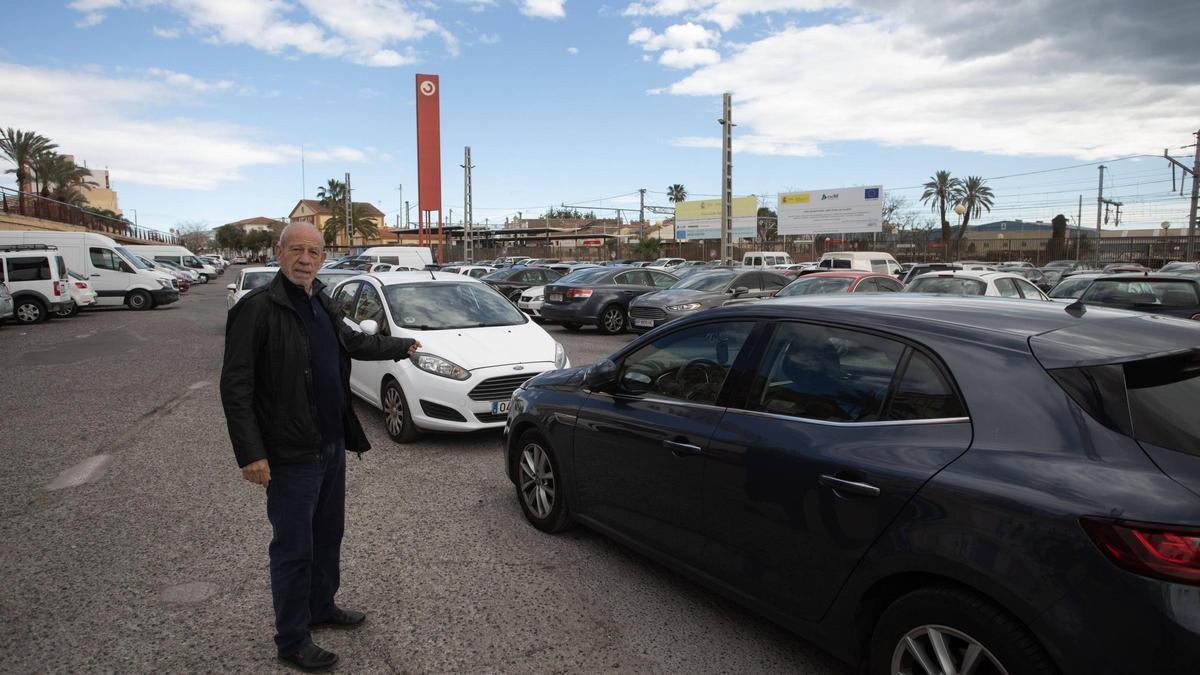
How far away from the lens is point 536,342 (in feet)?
22.7

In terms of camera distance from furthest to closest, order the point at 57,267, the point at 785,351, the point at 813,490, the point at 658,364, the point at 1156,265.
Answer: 1. the point at 1156,265
2. the point at 57,267
3. the point at 658,364
4. the point at 785,351
5. the point at 813,490

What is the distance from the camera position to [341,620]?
3332mm

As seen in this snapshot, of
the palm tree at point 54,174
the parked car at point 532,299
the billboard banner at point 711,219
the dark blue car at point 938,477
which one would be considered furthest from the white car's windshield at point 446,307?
the palm tree at point 54,174

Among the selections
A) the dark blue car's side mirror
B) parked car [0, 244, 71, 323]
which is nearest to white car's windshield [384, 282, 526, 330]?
the dark blue car's side mirror

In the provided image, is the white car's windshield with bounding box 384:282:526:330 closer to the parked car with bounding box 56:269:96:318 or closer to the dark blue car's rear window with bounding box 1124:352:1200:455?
the dark blue car's rear window with bounding box 1124:352:1200:455

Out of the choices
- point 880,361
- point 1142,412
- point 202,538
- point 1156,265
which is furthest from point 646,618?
point 1156,265

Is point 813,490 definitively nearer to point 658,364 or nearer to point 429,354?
point 658,364

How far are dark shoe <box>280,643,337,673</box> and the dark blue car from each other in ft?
4.99

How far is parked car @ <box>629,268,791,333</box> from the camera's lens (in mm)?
14711

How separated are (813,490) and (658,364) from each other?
1268mm

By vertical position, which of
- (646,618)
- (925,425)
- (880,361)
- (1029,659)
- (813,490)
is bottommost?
(646,618)

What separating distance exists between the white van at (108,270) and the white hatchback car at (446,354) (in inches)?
793

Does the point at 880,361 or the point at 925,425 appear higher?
the point at 880,361

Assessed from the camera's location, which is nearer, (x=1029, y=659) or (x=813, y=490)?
(x=1029, y=659)
